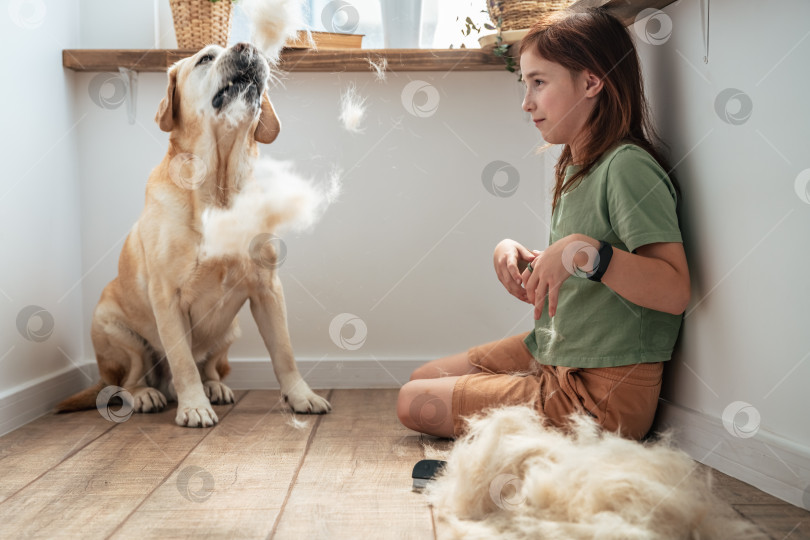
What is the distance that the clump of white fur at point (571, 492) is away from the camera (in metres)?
0.90

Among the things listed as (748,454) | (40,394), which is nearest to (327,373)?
(40,394)

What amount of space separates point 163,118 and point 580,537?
144cm

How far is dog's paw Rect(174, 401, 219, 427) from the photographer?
5.70 ft

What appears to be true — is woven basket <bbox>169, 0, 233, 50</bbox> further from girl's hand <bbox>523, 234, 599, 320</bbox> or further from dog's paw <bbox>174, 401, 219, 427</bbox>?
girl's hand <bbox>523, 234, 599, 320</bbox>

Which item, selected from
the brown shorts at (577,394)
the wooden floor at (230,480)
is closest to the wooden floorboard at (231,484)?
the wooden floor at (230,480)

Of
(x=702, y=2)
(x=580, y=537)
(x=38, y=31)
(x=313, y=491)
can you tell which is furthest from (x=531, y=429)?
(x=38, y=31)

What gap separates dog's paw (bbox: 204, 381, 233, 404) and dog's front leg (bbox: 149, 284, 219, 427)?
0.69ft

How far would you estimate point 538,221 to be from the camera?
2271 millimetres

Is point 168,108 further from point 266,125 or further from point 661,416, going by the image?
point 661,416

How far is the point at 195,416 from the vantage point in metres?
1.74

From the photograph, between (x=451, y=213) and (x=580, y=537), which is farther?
(x=451, y=213)

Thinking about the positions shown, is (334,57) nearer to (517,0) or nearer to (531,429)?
(517,0)

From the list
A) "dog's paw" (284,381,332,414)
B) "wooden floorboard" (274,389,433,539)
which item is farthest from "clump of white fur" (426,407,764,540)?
"dog's paw" (284,381,332,414)

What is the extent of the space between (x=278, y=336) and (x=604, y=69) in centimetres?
109
